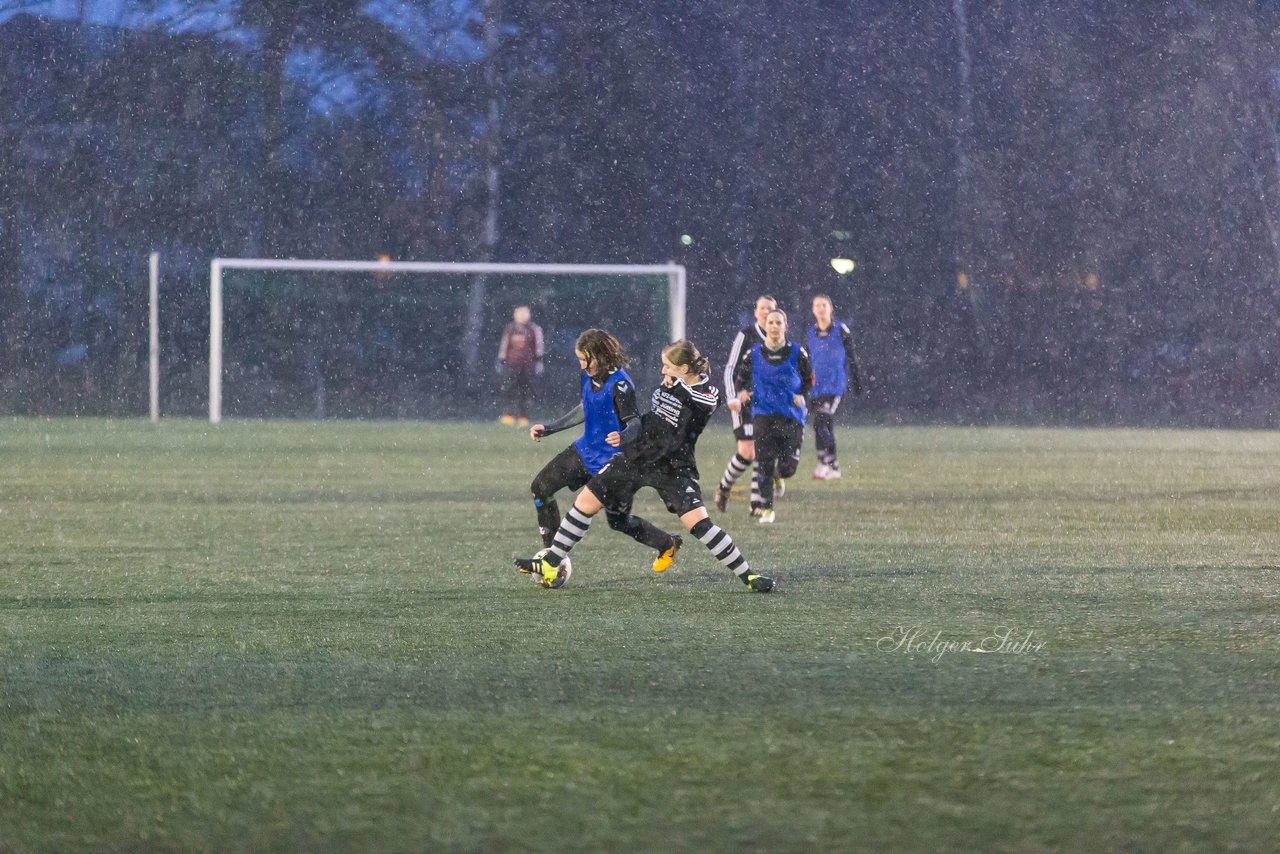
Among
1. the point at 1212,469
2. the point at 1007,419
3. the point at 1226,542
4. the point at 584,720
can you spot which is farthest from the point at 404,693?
the point at 1007,419

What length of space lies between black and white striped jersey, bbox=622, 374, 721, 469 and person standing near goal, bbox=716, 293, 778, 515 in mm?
3894

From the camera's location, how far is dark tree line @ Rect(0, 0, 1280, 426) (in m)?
38.2

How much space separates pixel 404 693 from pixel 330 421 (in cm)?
2551

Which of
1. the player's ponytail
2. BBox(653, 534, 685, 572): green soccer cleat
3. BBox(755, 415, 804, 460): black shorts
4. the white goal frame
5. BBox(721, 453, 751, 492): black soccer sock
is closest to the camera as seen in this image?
the player's ponytail

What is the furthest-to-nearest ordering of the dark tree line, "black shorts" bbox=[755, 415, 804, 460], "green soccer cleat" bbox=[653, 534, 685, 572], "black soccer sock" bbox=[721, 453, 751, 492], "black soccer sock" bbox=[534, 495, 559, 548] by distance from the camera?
the dark tree line, "black soccer sock" bbox=[721, 453, 751, 492], "black shorts" bbox=[755, 415, 804, 460], "black soccer sock" bbox=[534, 495, 559, 548], "green soccer cleat" bbox=[653, 534, 685, 572]

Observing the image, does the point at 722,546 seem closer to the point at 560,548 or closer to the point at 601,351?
the point at 560,548

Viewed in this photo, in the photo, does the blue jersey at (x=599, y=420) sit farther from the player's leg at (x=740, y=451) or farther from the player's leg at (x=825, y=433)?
the player's leg at (x=825, y=433)

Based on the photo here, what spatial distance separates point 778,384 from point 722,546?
426cm

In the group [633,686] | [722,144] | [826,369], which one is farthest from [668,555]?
[722,144]

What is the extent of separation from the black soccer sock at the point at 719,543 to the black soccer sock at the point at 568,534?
1.83ft

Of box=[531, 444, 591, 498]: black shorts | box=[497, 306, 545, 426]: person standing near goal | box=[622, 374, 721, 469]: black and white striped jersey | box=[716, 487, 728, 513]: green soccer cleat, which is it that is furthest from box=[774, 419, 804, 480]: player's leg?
box=[497, 306, 545, 426]: person standing near goal

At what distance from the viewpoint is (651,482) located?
910 centimetres

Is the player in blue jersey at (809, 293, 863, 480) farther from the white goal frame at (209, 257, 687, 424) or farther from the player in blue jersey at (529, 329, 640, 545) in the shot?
the white goal frame at (209, 257, 687, 424)

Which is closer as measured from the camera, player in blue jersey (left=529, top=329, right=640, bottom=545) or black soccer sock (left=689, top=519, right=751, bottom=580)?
black soccer sock (left=689, top=519, right=751, bottom=580)
